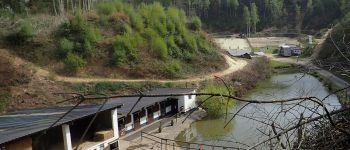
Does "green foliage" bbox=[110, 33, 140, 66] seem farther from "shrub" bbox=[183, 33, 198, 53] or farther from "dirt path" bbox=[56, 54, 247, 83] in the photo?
"shrub" bbox=[183, 33, 198, 53]

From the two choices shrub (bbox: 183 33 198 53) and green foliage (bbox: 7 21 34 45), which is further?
shrub (bbox: 183 33 198 53)

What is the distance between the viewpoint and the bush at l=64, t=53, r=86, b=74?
26141 mm

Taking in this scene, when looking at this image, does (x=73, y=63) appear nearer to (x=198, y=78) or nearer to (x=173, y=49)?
(x=173, y=49)

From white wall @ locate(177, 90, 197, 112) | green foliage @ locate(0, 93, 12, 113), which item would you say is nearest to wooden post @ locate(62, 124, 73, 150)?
white wall @ locate(177, 90, 197, 112)

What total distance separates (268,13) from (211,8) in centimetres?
1069

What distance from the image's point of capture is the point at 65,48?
26812mm

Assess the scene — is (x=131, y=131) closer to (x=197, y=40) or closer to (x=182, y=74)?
(x=182, y=74)

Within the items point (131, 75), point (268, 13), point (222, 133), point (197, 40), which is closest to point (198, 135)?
point (222, 133)

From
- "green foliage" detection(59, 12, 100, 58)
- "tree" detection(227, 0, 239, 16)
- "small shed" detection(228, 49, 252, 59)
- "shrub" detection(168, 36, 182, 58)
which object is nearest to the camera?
"green foliage" detection(59, 12, 100, 58)

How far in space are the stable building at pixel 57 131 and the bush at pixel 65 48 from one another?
13.5 meters

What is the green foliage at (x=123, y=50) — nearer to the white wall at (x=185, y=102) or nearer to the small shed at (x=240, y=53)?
the white wall at (x=185, y=102)

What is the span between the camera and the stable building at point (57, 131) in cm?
1048

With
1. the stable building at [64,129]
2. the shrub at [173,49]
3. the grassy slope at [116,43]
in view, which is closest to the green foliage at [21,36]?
the grassy slope at [116,43]

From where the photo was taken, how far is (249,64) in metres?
35.2
